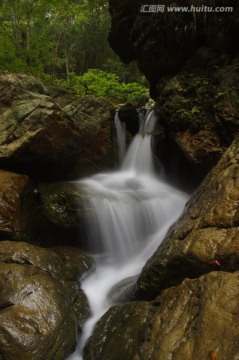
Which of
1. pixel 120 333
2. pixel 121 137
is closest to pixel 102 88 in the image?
pixel 121 137

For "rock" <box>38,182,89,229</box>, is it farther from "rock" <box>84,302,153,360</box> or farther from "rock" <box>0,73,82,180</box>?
"rock" <box>84,302,153,360</box>

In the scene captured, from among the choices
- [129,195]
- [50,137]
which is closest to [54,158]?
[50,137]

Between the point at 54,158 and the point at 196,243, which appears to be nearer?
the point at 196,243

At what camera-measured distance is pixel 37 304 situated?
172 inches

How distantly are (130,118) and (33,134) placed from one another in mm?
4423

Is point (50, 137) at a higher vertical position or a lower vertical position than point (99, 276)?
higher

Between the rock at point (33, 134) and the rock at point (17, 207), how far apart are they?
642 millimetres

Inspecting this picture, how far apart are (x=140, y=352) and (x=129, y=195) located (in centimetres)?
490

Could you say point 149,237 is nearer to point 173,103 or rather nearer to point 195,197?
point 195,197

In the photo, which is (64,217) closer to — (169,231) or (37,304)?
(169,231)

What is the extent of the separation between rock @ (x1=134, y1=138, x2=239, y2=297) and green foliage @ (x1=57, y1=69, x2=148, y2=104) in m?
11.2

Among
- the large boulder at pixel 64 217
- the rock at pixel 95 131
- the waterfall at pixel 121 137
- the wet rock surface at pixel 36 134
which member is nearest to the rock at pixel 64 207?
the large boulder at pixel 64 217

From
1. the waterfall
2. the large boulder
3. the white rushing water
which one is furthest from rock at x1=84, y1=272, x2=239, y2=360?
the waterfall

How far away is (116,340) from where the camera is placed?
4016 mm
